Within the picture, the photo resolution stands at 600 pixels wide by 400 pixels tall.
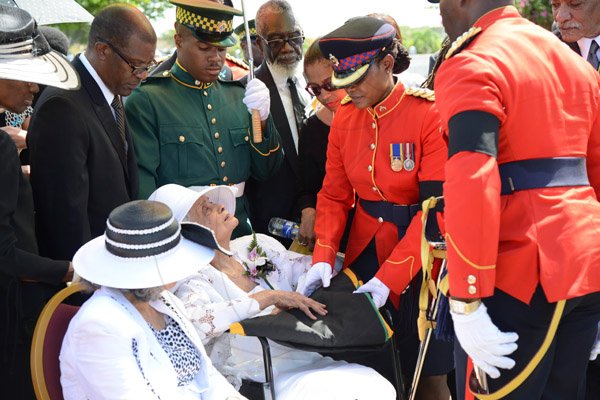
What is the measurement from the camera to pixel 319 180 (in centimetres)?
445

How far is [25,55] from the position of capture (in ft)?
9.82

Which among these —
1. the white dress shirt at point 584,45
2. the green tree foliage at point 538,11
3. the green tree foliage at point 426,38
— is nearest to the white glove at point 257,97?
the white dress shirt at point 584,45

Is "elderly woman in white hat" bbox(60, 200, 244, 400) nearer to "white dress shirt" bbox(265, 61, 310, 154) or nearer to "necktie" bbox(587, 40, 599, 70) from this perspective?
"white dress shirt" bbox(265, 61, 310, 154)

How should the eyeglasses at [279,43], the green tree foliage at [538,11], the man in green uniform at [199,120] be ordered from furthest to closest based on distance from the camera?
the green tree foliage at [538,11] < the eyeglasses at [279,43] < the man in green uniform at [199,120]

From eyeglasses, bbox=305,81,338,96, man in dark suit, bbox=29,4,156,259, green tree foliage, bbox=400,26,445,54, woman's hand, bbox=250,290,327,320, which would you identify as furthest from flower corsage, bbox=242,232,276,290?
Answer: green tree foliage, bbox=400,26,445,54

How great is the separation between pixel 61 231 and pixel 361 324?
4.29 ft

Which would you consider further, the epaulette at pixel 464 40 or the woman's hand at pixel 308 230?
the woman's hand at pixel 308 230

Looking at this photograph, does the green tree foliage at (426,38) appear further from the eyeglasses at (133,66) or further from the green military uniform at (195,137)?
the eyeglasses at (133,66)

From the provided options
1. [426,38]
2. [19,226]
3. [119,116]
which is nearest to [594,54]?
[119,116]

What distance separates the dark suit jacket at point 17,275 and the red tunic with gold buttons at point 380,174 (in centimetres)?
129

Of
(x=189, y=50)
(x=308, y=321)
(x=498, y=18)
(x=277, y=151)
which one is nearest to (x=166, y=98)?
(x=189, y=50)

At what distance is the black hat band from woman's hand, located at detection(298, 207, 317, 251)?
1.53m

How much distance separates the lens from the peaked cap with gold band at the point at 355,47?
3484mm

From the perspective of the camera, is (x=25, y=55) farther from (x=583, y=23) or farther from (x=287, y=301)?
(x=583, y=23)
